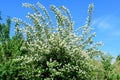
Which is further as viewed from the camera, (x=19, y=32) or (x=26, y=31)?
(x=19, y=32)

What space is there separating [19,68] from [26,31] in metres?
1.48

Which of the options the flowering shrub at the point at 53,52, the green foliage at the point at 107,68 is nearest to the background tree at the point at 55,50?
the flowering shrub at the point at 53,52

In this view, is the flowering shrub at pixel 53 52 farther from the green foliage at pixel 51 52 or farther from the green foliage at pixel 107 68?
the green foliage at pixel 107 68

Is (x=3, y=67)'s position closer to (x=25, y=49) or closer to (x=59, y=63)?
(x=25, y=49)

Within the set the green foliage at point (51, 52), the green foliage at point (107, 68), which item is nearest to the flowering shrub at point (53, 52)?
the green foliage at point (51, 52)

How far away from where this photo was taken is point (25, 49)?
13594mm

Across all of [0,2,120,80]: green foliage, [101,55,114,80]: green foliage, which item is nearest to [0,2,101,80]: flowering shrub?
[0,2,120,80]: green foliage

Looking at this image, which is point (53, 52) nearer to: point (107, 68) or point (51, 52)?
point (51, 52)

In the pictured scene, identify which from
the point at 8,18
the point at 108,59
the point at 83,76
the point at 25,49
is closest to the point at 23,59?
the point at 25,49

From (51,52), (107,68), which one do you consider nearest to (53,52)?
(51,52)

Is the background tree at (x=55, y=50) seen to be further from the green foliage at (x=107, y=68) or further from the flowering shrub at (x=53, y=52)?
the green foliage at (x=107, y=68)

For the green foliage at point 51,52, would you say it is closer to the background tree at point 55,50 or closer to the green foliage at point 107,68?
the background tree at point 55,50

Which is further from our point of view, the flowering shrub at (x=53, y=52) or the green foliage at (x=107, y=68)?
the green foliage at (x=107, y=68)

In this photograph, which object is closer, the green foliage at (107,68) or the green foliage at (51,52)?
the green foliage at (51,52)
